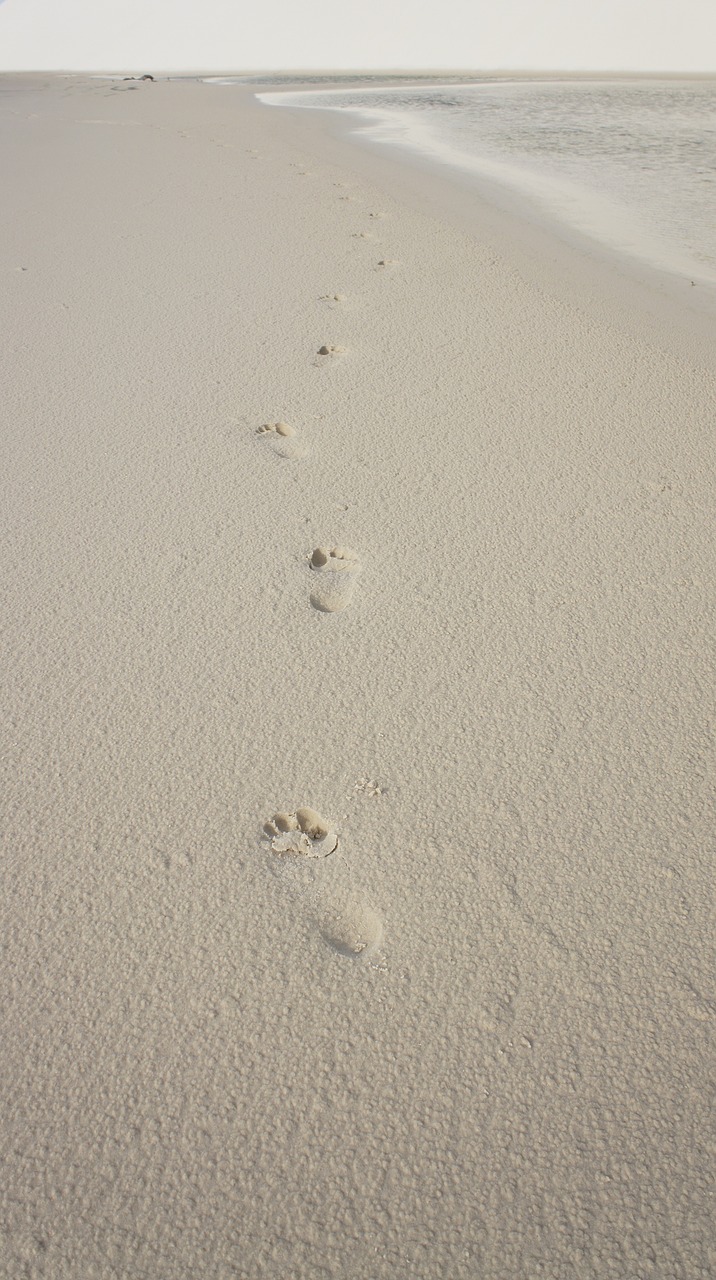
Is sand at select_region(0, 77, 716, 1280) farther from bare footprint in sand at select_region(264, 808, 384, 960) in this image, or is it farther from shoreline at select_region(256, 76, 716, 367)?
shoreline at select_region(256, 76, 716, 367)

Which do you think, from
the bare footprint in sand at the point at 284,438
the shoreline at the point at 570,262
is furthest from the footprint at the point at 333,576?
the shoreline at the point at 570,262

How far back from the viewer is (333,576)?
54.5 inches

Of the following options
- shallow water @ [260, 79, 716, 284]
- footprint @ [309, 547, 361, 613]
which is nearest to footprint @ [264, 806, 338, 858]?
footprint @ [309, 547, 361, 613]

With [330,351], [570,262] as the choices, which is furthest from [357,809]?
[570,262]

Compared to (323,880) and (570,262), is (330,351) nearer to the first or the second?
(570,262)

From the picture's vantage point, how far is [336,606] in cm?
132

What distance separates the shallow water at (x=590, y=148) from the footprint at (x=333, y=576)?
1.93 metres

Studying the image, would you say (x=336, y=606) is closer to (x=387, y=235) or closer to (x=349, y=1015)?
(x=349, y=1015)

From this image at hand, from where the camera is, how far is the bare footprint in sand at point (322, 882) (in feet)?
2.92

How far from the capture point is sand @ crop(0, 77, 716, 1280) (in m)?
0.72

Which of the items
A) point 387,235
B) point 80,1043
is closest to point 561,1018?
point 80,1043

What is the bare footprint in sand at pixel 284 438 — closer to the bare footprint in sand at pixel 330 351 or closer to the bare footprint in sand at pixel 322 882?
the bare footprint in sand at pixel 330 351

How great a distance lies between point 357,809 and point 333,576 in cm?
48

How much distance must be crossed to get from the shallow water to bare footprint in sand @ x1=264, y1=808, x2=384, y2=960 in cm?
243
